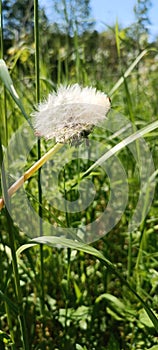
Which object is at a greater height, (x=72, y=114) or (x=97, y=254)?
(x=72, y=114)

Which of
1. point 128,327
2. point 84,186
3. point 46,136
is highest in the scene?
A: point 46,136

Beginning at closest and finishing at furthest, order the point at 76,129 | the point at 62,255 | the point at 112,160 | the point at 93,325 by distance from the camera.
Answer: the point at 76,129 → the point at 93,325 → the point at 62,255 → the point at 112,160

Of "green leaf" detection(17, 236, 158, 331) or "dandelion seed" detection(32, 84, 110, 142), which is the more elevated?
"dandelion seed" detection(32, 84, 110, 142)

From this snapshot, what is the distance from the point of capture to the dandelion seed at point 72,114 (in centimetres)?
42

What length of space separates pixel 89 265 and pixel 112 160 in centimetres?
26

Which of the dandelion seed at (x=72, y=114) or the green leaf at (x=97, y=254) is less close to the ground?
the dandelion seed at (x=72, y=114)

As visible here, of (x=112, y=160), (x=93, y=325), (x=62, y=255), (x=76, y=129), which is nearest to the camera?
(x=76, y=129)

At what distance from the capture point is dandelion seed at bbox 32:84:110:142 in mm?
425

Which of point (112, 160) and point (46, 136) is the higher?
point (46, 136)

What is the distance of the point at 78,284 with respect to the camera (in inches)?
36.4

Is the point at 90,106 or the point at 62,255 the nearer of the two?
the point at 90,106

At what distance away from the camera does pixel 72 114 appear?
433mm

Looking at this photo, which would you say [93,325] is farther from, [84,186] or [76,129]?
[76,129]

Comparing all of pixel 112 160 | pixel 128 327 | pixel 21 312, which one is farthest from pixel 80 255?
pixel 21 312
